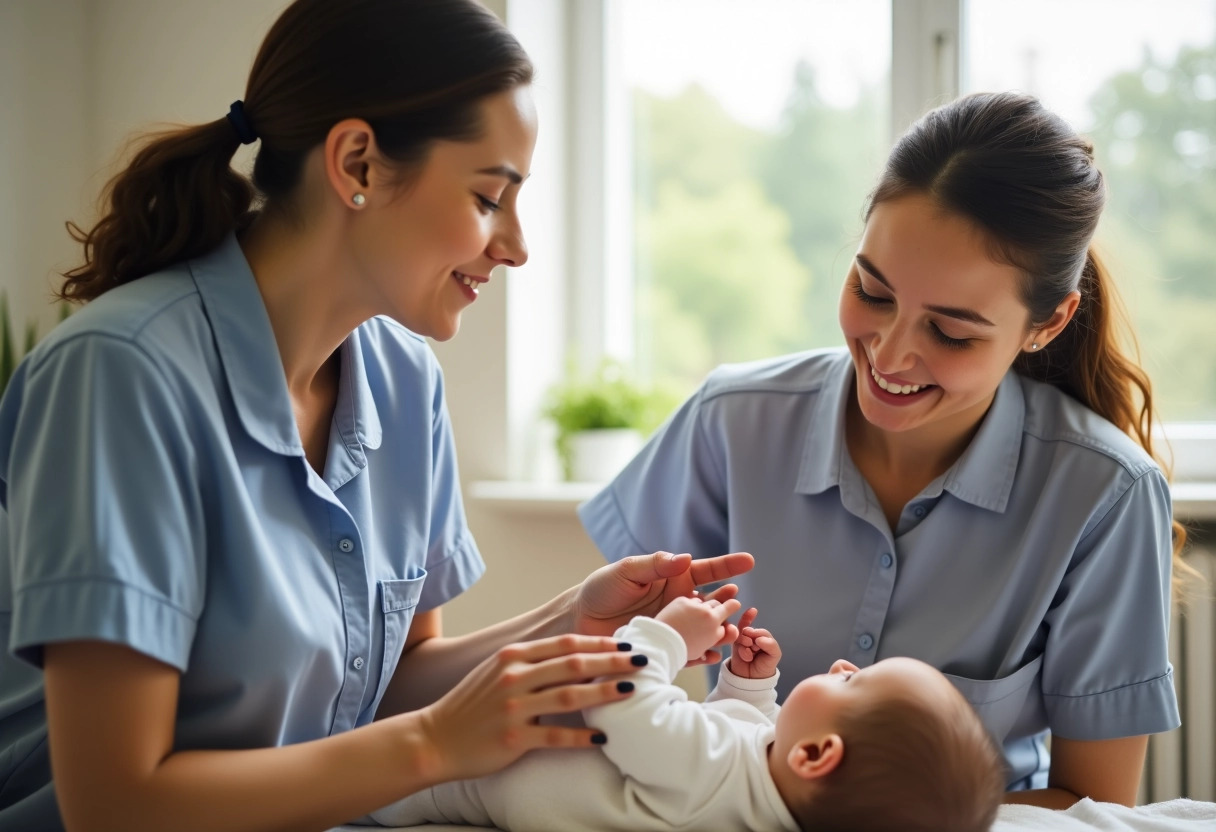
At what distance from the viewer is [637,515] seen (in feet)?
6.18

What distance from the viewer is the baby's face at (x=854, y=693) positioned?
1.24 m

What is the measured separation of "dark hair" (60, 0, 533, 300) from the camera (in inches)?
48.0

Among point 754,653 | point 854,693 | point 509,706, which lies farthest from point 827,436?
point 509,706

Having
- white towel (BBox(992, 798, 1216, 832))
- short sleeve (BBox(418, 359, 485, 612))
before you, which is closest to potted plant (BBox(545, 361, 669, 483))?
short sleeve (BBox(418, 359, 485, 612))

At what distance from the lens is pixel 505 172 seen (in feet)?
4.29

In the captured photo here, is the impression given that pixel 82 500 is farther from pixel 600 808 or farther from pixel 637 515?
pixel 637 515

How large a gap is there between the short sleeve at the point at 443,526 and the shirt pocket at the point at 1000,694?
725 millimetres

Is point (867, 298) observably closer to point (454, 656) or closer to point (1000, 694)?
point (1000, 694)

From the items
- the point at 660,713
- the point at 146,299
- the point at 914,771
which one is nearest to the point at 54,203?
the point at 146,299

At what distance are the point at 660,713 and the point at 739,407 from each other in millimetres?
705

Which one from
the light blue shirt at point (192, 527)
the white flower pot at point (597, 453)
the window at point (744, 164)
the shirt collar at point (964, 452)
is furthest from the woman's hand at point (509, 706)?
the window at point (744, 164)

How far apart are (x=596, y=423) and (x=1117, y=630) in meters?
1.36

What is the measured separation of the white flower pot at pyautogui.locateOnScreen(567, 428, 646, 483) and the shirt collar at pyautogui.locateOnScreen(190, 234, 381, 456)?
4.60 feet

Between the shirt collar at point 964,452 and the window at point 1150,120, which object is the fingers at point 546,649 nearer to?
the shirt collar at point 964,452
